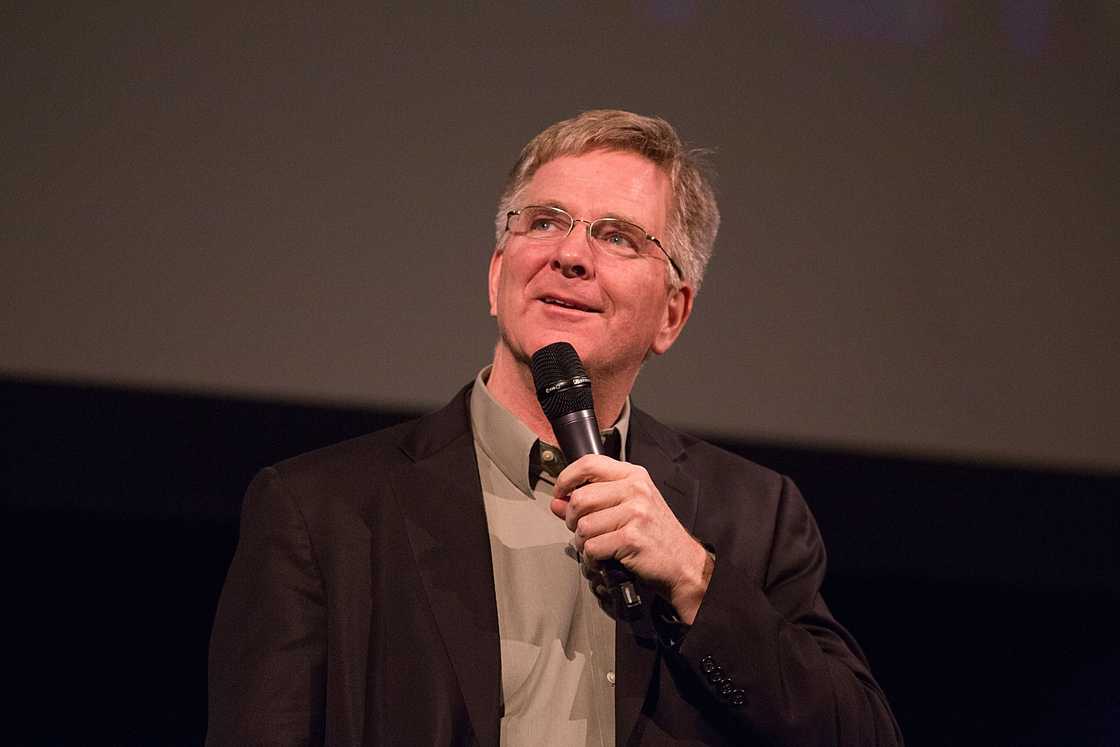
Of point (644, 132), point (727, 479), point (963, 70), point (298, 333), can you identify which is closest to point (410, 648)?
point (727, 479)

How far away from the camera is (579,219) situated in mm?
1950

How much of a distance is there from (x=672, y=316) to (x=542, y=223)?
1.06 feet

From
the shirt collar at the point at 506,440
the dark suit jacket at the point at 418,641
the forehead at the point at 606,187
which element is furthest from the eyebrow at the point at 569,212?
the dark suit jacket at the point at 418,641

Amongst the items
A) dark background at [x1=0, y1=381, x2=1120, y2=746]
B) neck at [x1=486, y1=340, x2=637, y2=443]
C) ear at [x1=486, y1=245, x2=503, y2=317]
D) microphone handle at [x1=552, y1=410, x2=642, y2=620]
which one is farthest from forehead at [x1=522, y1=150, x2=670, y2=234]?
dark background at [x1=0, y1=381, x2=1120, y2=746]

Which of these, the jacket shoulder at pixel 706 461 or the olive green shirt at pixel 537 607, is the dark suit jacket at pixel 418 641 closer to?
the olive green shirt at pixel 537 607

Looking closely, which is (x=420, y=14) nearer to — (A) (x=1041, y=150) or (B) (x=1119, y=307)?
(A) (x=1041, y=150)

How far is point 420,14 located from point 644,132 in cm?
100

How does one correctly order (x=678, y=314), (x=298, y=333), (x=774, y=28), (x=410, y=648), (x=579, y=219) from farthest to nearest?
(x=774, y=28) < (x=298, y=333) < (x=678, y=314) < (x=579, y=219) < (x=410, y=648)

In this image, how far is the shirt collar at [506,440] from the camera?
74.4 inches

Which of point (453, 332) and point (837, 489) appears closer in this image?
point (453, 332)

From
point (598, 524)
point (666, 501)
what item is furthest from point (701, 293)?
point (598, 524)

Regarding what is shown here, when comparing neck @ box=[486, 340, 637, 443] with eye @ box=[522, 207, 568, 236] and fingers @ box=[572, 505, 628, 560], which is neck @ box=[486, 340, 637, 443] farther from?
fingers @ box=[572, 505, 628, 560]

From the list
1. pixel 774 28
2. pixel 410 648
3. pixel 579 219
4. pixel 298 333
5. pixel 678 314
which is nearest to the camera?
pixel 410 648

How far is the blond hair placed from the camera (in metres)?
2.04
